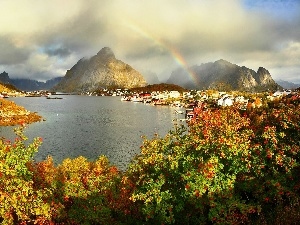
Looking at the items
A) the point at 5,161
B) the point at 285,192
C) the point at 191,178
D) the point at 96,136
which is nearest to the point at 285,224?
the point at 191,178

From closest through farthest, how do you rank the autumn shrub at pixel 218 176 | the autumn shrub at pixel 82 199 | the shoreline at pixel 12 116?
the autumn shrub at pixel 218 176 → the autumn shrub at pixel 82 199 → the shoreline at pixel 12 116

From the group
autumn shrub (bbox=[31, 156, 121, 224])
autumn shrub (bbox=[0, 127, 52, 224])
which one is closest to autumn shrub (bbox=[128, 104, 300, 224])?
autumn shrub (bbox=[31, 156, 121, 224])

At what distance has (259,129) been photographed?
35062 mm

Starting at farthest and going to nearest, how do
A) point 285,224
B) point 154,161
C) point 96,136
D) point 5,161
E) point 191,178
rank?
point 96,136
point 154,161
point 5,161
point 191,178
point 285,224

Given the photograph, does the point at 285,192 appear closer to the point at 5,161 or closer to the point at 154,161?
the point at 154,161

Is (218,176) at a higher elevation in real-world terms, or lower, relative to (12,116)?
higher

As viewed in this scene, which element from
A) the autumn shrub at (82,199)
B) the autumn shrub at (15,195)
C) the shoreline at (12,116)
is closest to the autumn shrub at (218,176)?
the autumn shrub at (82,199)

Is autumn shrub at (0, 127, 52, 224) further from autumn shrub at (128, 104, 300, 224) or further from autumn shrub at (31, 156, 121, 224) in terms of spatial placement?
autumn shrub at (128, 104, 300, 224)

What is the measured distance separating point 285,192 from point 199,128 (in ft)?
28.9

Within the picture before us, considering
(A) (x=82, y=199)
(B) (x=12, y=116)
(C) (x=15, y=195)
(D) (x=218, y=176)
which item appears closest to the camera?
(C) (x=15, y=195)

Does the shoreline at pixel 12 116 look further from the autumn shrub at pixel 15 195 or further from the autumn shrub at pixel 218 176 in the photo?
the autumn shrub at pixel 218 176

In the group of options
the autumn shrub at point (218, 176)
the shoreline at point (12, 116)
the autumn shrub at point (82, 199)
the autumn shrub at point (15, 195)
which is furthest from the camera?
the shoreline at point (12, 116)

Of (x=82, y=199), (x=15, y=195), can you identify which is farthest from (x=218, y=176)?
(x=15, y=195)

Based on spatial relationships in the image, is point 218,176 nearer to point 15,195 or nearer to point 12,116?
point 15,195
